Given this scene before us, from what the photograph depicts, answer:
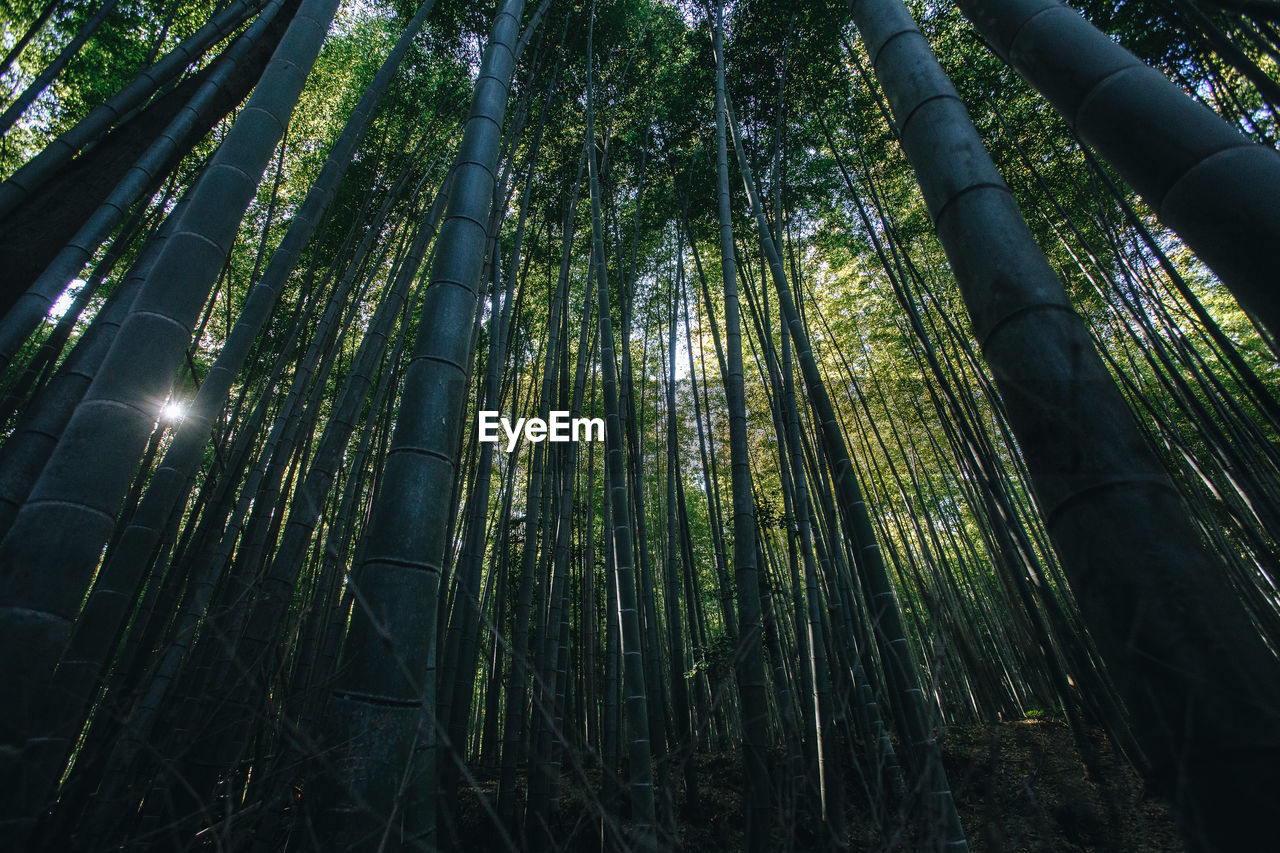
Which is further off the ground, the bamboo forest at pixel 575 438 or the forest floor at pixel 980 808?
the bamboo forest at pixel 575 438

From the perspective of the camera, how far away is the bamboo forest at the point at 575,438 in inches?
28.1

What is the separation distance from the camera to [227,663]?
1.91 m

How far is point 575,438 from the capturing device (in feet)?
11.4

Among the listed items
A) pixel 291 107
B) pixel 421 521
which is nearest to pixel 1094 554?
pixel 421 521

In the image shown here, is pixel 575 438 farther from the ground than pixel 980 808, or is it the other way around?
pixel 575 438

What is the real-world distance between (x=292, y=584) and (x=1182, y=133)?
253cm

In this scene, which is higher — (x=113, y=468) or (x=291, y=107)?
(x=291, y=107)

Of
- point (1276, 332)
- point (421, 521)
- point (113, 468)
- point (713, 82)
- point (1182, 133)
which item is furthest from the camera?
→ point (713, 82)

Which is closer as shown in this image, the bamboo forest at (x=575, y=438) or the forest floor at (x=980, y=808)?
the bamboo forest at (x=575, y=438)

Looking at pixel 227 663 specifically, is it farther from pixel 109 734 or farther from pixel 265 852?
pixel 265 852

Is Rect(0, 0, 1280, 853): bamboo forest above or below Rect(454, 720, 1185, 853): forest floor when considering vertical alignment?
above

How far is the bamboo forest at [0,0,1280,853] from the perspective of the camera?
715 millimetres

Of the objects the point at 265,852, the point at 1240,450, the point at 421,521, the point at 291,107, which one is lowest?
the point at 265,852

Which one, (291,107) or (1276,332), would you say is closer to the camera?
(1276,332)
